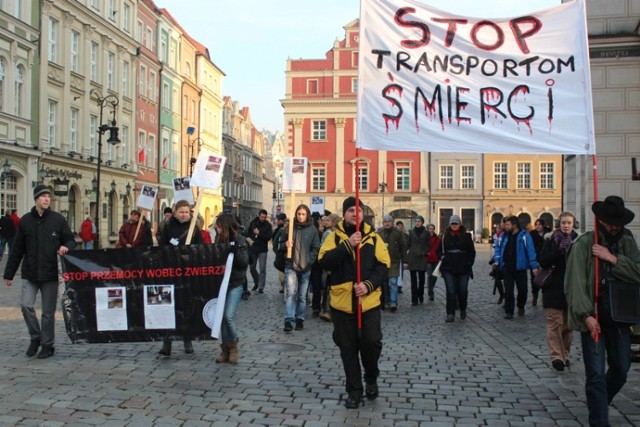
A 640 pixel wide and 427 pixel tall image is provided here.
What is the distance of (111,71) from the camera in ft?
149

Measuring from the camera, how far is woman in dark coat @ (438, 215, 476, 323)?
12.4m

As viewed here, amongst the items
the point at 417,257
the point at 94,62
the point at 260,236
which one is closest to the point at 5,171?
the point at 94,62

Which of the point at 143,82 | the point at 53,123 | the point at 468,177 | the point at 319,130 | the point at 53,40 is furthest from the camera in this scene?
the point at 319,130

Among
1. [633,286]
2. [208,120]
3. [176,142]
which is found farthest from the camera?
[208,120]

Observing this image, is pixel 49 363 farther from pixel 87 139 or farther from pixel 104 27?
pixel 104 27

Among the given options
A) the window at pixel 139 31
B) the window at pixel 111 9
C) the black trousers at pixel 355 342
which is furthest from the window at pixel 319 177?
the black trousers at pixel 355 342

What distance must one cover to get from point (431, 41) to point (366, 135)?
1139mm

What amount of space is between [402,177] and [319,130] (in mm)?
9473

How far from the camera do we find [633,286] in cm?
551

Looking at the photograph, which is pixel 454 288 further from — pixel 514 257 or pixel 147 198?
pixel 147 198

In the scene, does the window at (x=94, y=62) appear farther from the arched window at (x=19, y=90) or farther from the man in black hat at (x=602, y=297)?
the man in black hat at (x=602, y=297)

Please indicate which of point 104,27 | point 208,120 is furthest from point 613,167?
point 208,120

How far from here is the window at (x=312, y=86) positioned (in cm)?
7188

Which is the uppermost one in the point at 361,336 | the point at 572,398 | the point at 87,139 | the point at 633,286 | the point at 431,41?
the point at 87,139
